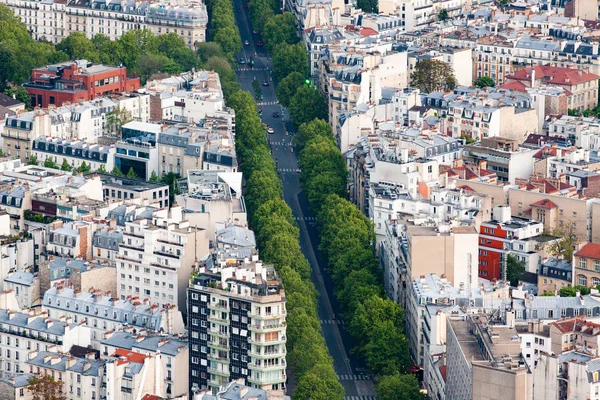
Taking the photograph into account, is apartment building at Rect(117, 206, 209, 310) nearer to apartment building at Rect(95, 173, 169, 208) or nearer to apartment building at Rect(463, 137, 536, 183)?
apartment building at Rect(95, 173, 169, 208)

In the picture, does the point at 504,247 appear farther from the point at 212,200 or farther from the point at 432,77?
the point at 432,77

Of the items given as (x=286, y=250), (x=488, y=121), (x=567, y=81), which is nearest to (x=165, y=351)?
(x=286, y=250)

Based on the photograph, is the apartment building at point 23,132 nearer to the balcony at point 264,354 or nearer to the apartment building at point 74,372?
the apartment building at point 74,372

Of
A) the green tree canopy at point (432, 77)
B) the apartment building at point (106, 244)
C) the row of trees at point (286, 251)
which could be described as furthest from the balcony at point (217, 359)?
the green tree canopy at point (432, 77)

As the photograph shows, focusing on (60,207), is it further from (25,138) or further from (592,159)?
(592,159)

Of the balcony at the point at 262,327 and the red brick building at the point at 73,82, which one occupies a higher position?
the red brick building at the point at 73,82

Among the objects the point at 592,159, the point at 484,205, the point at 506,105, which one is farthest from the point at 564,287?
the point at 506,105

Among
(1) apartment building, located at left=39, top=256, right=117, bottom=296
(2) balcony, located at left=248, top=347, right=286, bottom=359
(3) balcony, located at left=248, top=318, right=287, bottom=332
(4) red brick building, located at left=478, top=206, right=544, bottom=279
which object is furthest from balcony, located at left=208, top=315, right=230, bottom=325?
(4) red brick building, located at left=478, top=206, right=544, bottom=279
